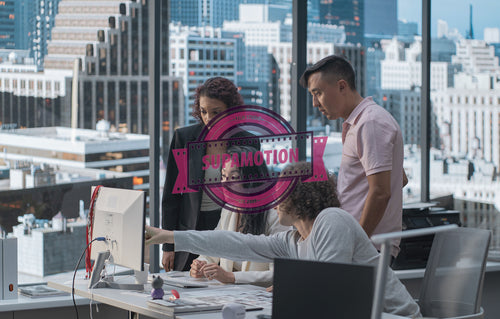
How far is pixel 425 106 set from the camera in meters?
5.16

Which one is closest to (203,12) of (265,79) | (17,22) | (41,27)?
(265,79)

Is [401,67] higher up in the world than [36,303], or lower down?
higher up

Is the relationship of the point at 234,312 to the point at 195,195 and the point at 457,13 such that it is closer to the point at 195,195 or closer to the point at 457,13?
the point at 195,195

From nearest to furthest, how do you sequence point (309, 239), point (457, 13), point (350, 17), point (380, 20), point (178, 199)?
point (309, 239)
point (178, 199)
point (350, 17)
point (380, 20)
point (457, 13)

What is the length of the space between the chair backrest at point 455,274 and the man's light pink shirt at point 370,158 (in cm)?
25

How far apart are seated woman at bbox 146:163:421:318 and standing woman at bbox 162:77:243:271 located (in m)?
0.47

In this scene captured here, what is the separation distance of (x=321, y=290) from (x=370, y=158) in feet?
3.29

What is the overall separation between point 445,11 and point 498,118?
2.94 feet

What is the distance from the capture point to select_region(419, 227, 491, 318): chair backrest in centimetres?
287

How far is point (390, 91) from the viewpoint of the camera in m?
5.18

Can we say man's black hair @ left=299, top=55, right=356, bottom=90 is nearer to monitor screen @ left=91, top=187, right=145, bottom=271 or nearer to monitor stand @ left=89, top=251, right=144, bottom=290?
monitor screen @ left=91, top=187, right=145, bottom=271

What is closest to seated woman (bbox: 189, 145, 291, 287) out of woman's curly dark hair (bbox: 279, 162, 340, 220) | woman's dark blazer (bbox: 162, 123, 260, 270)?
woman's dark blazer (bbox: 162, 123, 260, 270)

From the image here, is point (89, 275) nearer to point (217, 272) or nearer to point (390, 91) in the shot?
point (217, 272)

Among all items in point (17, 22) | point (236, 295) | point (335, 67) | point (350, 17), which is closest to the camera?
point (236, 295)
